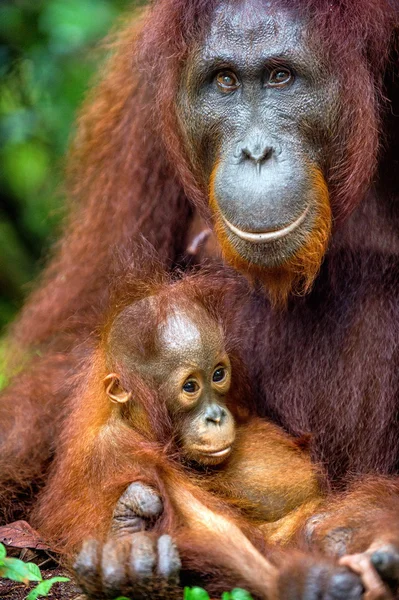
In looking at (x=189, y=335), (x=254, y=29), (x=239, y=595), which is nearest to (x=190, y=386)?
(x=189, y=335)

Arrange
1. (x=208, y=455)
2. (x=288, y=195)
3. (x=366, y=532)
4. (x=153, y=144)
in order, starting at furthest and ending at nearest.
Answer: (x=153, y=144), (x=208, y=455), (x=288, y=195), (x=366, y=532)

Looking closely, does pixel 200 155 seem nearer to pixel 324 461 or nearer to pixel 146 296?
pixel 146 296

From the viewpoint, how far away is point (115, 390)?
3.26 metres

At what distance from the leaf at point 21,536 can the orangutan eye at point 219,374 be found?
2.56 feet

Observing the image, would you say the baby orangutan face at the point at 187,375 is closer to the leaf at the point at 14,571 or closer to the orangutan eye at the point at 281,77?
the leaf at the point at 14,571

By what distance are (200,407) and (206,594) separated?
2.22 ft

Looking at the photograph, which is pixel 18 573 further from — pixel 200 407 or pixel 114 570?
pixel 200 407

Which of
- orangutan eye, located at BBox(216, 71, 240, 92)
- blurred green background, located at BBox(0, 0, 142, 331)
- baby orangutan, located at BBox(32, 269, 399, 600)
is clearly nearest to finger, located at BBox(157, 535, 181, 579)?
baby orangutan, located at BBox(32, 269, 399, 600)

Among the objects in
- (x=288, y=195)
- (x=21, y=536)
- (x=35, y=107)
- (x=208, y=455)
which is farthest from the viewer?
(x=35, y=107)

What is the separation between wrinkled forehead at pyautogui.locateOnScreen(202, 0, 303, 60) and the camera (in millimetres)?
3217

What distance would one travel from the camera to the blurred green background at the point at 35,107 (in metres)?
5.69

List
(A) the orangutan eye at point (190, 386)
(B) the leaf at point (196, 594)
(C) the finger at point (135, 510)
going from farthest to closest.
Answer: (A) the orangutan eye at point (190, 386) < (C) the finger at point (135, 510) < (B) the leaf at point (196, 594)

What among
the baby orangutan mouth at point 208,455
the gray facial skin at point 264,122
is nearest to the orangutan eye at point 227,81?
the gray facial skin at point 264,122

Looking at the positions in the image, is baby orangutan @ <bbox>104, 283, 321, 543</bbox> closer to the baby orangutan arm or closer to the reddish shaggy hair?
the baby orangutan arm
